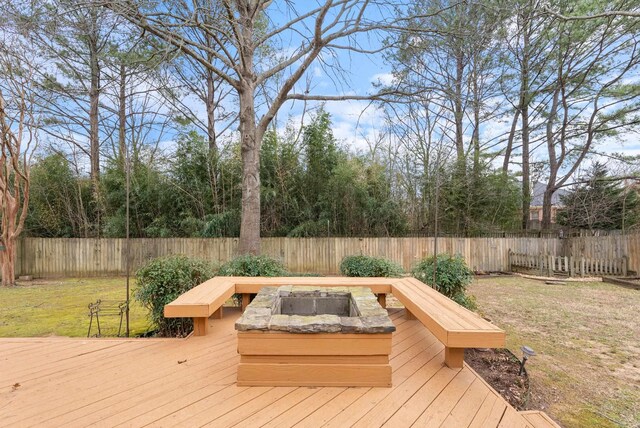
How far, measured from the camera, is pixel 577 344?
132 inches

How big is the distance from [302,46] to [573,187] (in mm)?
11060

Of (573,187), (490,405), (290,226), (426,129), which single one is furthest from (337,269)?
(573,187)

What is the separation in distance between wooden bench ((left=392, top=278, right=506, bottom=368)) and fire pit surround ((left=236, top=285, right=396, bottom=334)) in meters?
0.36

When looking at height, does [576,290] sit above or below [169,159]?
below

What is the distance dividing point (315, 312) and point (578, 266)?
8179 mm

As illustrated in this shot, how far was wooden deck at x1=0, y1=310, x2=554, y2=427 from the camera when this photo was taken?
4.77 ft

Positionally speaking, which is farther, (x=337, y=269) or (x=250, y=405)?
(x=337, y=269)

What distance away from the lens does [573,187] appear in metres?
10.9

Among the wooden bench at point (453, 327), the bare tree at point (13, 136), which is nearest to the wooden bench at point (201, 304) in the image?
the wooden bench at point (453, 327)

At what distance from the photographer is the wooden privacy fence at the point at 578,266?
7488 mm

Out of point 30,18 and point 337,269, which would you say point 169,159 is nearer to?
point 30,18

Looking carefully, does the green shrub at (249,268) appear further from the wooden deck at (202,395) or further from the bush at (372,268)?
the wooden deck at (202,395)

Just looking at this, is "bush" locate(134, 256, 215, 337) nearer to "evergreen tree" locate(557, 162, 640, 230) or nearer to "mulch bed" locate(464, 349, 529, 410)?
"mulch bed" locate(464, 349, 529, 410)

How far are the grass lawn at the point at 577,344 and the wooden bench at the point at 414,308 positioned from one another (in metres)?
0.77
